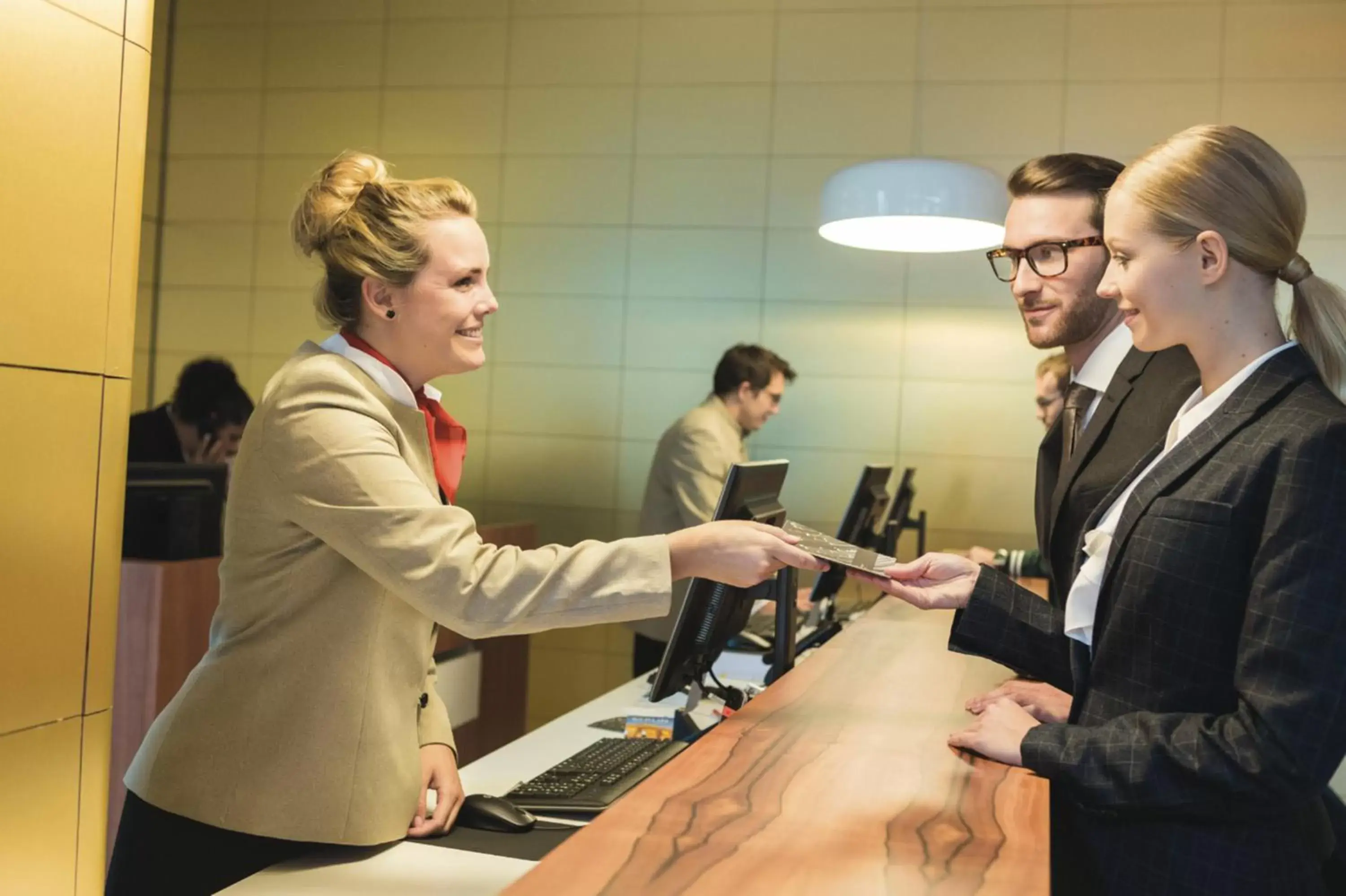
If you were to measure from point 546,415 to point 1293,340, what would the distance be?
4849 mm

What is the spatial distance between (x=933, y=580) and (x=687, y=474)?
2.70 m

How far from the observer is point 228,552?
5.40 feet

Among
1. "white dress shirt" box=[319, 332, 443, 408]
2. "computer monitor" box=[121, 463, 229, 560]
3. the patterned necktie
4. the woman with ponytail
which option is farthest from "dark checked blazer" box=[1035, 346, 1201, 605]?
"computer monitor" box=[121, 463, 229, 560]

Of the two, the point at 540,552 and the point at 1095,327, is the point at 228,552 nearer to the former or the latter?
the point at 540,552

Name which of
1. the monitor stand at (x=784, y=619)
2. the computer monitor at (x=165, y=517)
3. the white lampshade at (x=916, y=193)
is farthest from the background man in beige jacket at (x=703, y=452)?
the monitor stand at (x=784, y=619)

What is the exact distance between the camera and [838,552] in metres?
1.80

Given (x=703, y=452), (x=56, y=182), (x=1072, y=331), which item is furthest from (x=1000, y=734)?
(x=703, y=452)

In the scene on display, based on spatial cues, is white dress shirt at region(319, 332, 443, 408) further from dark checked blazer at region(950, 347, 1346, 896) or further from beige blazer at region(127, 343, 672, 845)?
dark checked blazer at region(950, 347, 1346, 896)

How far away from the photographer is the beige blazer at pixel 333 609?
152 cm

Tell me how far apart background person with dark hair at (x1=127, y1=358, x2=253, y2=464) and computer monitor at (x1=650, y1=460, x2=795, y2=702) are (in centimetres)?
279

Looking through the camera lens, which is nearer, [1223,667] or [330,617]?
[1223,667]

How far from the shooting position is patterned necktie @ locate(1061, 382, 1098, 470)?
2.28 meters

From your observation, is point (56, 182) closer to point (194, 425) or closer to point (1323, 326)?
point (1323, 326)

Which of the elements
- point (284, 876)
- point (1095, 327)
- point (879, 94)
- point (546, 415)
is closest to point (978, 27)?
point (879, 94)
